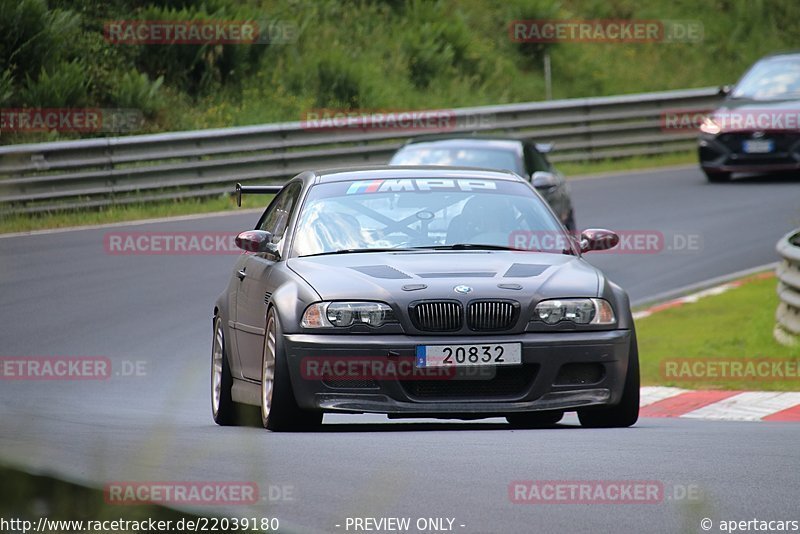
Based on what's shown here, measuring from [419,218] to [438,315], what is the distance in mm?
1304

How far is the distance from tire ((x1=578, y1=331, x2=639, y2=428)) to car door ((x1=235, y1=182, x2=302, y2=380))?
1.79m

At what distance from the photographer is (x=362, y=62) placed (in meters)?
29.9

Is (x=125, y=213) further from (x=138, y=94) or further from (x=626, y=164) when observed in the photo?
(x=626, y=164)

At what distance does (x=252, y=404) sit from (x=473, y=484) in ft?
11.6

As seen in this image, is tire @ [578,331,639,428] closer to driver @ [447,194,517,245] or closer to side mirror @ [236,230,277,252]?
driver @ [447,194,517,245]

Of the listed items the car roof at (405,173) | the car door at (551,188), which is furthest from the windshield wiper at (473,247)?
the car door at (551,188)

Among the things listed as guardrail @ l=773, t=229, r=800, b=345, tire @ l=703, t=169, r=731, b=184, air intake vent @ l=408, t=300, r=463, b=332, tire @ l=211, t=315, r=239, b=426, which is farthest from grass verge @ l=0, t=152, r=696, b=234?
air intake vent @ l=408, t=300, r=463, b=332

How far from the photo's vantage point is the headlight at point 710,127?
2406 centimetres

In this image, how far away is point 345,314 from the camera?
783 cm

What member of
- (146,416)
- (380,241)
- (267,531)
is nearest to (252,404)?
(146,416)

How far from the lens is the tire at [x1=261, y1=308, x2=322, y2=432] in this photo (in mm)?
7824

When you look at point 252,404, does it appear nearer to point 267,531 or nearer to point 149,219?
point 267,531

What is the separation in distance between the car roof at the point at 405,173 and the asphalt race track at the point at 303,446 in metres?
1.46

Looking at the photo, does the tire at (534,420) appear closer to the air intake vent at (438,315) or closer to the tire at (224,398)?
the air intake vent at (438,315)
